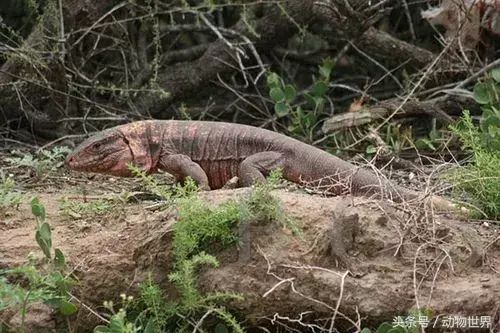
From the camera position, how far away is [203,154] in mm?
6371

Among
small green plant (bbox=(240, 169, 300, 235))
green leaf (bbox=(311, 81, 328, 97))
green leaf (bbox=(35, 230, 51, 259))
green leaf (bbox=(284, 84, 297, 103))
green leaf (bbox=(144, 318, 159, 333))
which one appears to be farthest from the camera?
green leaf (bbox=(311, 81, 328, 97))

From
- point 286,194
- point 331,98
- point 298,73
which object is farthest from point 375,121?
point 286,194

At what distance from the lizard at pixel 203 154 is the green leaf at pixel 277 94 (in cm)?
119

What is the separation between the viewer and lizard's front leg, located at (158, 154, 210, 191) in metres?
6.13

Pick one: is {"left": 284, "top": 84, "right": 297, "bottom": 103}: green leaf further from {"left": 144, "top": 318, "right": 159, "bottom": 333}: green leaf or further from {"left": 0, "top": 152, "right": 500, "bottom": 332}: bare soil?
{"left": 144, "top": 318, "right": 159, "bottom": 333}: green leaf

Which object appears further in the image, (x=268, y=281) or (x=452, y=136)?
(x=452, y=136)

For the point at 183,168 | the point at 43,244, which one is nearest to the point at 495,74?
the point at 183,168

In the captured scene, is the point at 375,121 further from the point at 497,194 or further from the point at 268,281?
the point at 268,281

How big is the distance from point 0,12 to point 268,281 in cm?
537

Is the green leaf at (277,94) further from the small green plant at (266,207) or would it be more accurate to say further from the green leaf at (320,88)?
the small green plant at (266,207)

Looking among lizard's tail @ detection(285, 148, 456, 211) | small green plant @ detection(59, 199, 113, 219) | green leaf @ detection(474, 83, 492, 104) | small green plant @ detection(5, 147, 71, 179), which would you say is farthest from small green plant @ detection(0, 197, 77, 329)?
green leaf @ detection(474, 83, 492, 104)

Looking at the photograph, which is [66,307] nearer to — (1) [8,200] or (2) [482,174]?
(1) [8,200]

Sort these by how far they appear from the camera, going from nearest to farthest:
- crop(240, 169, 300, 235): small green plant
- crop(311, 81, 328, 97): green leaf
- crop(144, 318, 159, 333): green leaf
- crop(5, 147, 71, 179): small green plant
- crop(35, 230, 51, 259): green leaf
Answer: crop(144, 318, 159, 333): green leaf < crop(35, 230, 51, 259): green leaf < crop(240, 169, 300, 235): small green plant < crop(5, 147, 71, 179): small green plant < crop(311, 81, 328, 97): green leaf

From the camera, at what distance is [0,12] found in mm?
8750
